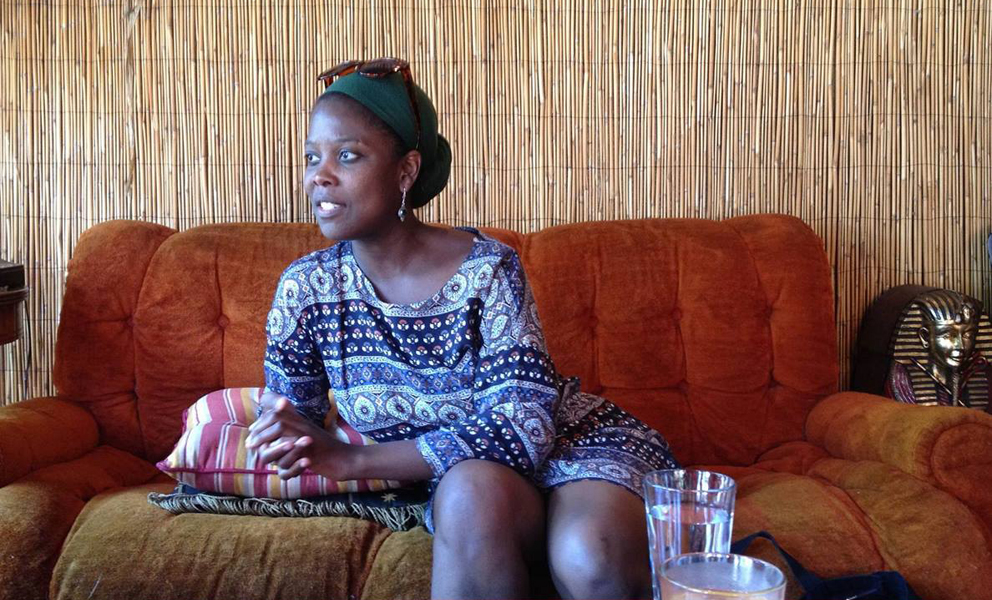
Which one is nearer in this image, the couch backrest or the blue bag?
the blue bag

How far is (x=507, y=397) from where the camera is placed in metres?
1.41

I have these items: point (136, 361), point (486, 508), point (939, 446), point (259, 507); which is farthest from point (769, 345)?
point (136, 361)

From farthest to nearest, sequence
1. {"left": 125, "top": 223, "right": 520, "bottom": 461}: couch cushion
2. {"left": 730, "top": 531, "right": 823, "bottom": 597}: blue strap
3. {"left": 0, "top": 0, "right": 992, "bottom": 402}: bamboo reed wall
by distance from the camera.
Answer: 1. {"left": 0, "top": 0, "right": 992, "bottom": 402}: bamboo reed wall
2. {"left": 125, "top": 223, "right": 520, "bottom": 461}: couch cushion
3. {"left": 730, "top": 531, "right": 823, "bottom": 597}: blue strap

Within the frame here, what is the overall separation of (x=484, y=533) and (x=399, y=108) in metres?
0.68

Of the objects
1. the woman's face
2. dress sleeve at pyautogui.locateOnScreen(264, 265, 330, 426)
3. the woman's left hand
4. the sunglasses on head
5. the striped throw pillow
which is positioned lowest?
the striped throw pillow

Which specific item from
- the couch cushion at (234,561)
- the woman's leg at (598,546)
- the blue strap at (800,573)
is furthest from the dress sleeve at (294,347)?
the blue strap at (800,573)

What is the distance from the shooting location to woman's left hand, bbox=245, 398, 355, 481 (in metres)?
1.26

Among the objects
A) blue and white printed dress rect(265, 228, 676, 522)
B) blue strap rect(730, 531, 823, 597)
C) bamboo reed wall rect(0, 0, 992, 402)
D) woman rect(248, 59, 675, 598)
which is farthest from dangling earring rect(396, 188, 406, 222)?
bamboo reed wall rect(0, 0, 992, 402)

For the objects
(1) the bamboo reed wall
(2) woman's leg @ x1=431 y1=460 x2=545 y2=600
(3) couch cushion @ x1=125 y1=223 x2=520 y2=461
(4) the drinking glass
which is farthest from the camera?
(1) the bamboo reed wall

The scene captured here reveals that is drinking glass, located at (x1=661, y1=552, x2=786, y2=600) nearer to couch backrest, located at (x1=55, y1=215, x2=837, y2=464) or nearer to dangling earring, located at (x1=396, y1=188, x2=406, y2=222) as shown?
dangling earring, located at (x1=396, y1=188, x2=406, y2=222)

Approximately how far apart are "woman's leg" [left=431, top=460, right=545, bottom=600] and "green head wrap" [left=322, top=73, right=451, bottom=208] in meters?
0.50

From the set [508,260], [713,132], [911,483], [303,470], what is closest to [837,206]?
[713,132]

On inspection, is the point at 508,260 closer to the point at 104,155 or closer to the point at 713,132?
the point at 713,132

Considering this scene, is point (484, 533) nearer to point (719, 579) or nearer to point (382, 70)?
point (719, 579)
